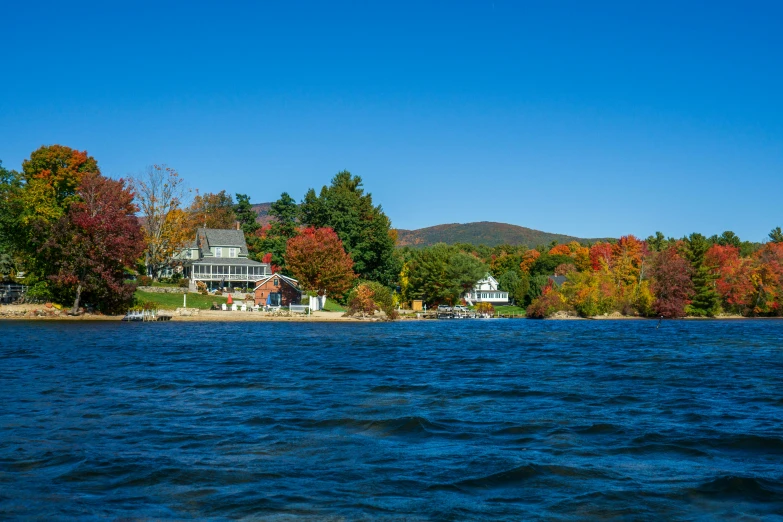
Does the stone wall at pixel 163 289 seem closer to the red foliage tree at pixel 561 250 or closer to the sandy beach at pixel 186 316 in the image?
the sandy beach at pixel 186 316

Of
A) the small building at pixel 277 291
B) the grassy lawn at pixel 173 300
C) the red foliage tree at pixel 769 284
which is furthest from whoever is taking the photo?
the red foliage tree at pixel 769 284

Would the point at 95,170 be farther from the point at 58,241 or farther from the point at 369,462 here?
the point at 369,462

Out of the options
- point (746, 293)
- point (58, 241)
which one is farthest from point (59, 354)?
point (746, 293)

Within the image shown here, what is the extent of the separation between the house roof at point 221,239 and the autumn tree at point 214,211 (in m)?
21.7

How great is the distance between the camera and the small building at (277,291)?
245ft

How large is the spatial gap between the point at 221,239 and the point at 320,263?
62.9ft

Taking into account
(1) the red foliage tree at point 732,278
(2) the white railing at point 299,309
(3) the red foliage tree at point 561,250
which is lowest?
(2) the white railing at point 299,309

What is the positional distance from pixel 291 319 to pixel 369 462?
54.4 metres

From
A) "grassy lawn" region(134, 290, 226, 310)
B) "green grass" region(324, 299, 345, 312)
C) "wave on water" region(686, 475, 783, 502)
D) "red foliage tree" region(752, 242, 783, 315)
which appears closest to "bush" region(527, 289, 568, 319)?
"red foliage tree" region(752, 242, 783, 315)

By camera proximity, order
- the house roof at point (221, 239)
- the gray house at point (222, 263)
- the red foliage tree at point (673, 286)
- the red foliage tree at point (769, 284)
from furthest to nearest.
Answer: the red foliage tree at point (769, 284)
the red foliage tree at point (673, 286)
the house roof at point (221, 239)
the gray house at point (222, 263)

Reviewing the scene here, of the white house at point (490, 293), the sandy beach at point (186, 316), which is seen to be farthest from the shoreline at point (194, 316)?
the white house at point (490, 293)

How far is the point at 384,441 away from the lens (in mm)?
12594

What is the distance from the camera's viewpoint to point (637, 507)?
28.7ft

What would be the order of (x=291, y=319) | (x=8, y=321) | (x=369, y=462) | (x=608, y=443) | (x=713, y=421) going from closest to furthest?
(x=369, y=462) → (x=608, y=443) → (x=713, y=421) → (x=8, y=321) → (x=291, y=319)
